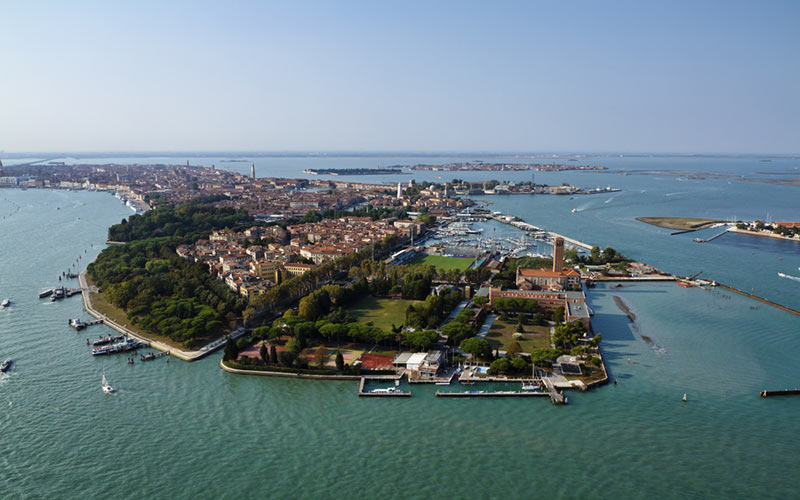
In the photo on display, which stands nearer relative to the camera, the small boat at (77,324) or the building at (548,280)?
the small boat at (77,324)

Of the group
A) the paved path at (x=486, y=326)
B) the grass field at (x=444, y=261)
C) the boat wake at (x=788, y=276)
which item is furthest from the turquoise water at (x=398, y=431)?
the grass field at (x=444, y=261)

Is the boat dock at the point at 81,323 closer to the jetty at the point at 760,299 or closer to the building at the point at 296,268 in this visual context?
the building at the point at 296,268

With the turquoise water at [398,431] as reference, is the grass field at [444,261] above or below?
above

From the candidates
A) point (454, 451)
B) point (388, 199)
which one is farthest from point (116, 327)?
point (388, 199)

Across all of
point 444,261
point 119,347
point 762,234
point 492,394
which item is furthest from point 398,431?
point 762,234

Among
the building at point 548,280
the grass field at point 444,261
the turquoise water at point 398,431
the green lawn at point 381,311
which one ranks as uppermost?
the building at point 548,280
